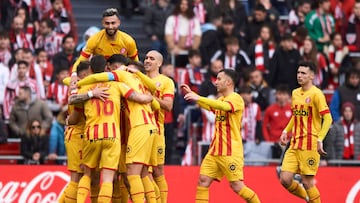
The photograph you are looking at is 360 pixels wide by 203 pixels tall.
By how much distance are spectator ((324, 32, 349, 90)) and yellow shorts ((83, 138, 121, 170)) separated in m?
10.1

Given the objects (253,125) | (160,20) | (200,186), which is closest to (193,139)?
(253,125)

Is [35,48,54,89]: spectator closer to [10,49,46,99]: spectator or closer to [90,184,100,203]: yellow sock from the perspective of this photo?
[10,49,46,99]: spectator

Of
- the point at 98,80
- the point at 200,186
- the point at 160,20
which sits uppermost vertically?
the point at 160,20

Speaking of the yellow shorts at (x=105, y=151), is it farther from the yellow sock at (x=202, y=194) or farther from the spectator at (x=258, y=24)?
the spectator at (x=258, y=24)

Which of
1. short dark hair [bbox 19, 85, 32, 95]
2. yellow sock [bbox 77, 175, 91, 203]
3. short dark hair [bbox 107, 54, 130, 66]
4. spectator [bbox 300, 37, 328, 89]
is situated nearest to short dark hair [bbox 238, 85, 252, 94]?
spectator [bbox 300, 37, 328, 89]

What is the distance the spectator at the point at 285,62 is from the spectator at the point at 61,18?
4.04 metres

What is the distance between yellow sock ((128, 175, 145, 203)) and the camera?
21491 mm

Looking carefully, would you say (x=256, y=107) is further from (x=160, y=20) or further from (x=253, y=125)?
(x=160, y=20)

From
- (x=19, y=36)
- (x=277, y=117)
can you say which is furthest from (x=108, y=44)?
(x=19, y=36)

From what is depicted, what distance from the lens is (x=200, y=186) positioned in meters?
22.9

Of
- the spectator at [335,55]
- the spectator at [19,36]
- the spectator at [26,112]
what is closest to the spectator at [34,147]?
the spectator at [26,112]

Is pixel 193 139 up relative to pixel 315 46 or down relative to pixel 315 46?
down

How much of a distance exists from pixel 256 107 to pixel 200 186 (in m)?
5.48

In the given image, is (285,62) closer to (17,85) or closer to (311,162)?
(17,85)
